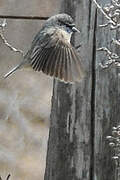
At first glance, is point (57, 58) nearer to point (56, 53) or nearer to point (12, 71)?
point (56, 53)

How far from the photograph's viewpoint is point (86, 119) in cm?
230

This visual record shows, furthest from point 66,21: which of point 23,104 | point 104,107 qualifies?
point 23,104

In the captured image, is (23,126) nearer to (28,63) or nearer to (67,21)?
(28,63)

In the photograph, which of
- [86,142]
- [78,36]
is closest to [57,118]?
[86,142]

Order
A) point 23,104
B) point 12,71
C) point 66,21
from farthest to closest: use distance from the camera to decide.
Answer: point 23,104, point 12,71, point 66,21

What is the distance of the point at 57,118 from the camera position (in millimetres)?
2328

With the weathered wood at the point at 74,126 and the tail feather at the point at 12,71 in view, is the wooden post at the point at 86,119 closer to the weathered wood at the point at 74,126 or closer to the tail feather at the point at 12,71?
the weathered wood at the point at 74,126

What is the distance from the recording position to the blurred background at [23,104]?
8.58 feet

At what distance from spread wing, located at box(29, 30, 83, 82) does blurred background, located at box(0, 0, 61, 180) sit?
0.24 m

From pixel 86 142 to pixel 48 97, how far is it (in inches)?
17.9

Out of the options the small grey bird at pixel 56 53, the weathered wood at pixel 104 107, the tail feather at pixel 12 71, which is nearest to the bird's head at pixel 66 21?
the small grey bird at pixel 56 53

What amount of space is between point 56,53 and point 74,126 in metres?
0.25

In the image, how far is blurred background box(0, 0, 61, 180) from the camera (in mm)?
2615

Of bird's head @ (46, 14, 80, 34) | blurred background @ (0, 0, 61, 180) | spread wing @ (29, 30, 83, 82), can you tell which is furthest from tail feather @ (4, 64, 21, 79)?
bird's head @ (46, 14, 80, 34)
